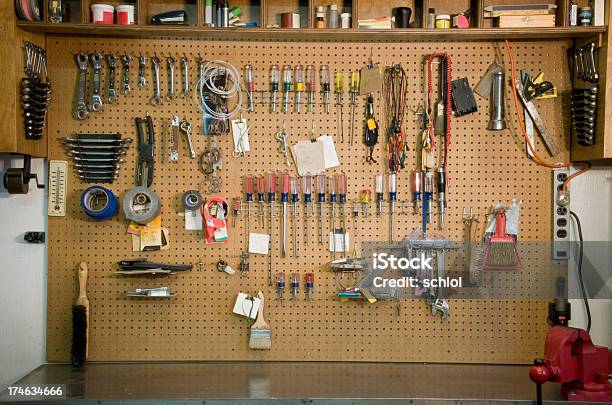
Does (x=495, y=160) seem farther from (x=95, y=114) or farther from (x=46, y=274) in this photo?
(x=46, y=274)

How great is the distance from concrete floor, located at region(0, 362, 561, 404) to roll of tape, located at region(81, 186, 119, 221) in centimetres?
58

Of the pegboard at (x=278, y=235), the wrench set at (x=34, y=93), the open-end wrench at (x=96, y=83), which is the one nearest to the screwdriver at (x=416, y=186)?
the pegboard at (x=278, y=235)

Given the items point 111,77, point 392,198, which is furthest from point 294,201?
point 111,77

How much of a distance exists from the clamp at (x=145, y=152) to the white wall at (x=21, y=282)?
395 mm

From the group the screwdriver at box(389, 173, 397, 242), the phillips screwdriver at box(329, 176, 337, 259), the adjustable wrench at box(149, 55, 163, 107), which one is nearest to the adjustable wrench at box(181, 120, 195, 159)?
the adjustable wrench at box(149, 55, 163, 107)

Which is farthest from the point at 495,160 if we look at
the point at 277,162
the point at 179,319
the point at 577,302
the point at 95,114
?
the point at 95,114

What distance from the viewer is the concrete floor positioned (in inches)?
83.7

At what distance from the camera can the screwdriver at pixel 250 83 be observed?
257cm

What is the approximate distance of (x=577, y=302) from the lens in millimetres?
2586

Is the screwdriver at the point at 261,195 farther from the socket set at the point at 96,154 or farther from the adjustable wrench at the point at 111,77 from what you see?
the adjustable wrench at the point at 111,77

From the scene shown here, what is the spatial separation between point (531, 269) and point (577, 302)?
0.73 ft

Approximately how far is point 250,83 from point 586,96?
1.24 m

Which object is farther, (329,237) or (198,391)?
(329,237)

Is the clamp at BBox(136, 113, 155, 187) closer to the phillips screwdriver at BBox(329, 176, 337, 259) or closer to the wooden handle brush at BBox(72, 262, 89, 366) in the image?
the wooden handle brush at BBox(72, 262, 89, 366)
